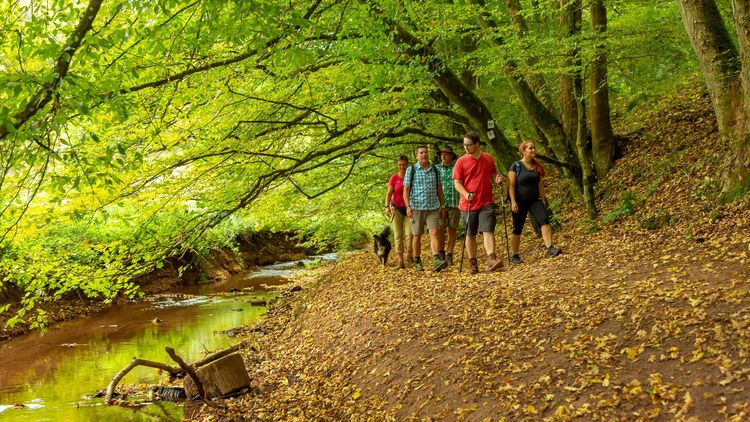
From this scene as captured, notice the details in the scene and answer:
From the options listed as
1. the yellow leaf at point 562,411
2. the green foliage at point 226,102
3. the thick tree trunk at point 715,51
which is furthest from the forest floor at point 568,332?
the green foliage at point 226,102

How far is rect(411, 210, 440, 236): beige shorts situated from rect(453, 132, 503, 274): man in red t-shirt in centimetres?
110

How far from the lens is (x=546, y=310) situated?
582 centimetres

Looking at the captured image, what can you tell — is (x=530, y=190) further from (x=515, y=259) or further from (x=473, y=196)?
(x=515, y=259)

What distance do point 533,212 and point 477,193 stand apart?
0.87 meters

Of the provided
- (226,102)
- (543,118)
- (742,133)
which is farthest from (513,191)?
(226,102)

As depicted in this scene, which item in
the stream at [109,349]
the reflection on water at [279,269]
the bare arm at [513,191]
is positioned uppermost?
the bare arm at [513,191]

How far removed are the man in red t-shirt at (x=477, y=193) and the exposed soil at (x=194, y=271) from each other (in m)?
4.14

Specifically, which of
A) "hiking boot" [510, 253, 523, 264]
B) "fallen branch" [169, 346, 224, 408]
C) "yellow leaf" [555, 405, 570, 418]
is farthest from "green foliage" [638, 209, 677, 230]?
"fallen branch" [169, 346, 224, 408]

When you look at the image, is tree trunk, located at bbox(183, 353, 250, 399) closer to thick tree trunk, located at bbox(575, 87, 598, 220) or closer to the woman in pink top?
the woman in pink top

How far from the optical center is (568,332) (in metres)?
5.16

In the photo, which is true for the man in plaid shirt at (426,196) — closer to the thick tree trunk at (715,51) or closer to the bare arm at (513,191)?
the bare arm at (513,191)

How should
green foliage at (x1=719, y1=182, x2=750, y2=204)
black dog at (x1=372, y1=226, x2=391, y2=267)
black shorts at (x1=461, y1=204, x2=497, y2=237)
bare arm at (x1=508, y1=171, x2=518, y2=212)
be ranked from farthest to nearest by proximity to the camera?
black dog at (x1=372, y1=226, x2=391, y2=267) → bare arm at (x1=508, y1=171, x2=518, y2=212) → black shorts at (x1=461, y1=204, x2=497, y2=237) → green foliage at (x1=719, y1=182, x2=750, y2=204)

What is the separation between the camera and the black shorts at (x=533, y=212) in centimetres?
852

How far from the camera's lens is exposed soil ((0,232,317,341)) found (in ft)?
46.6
